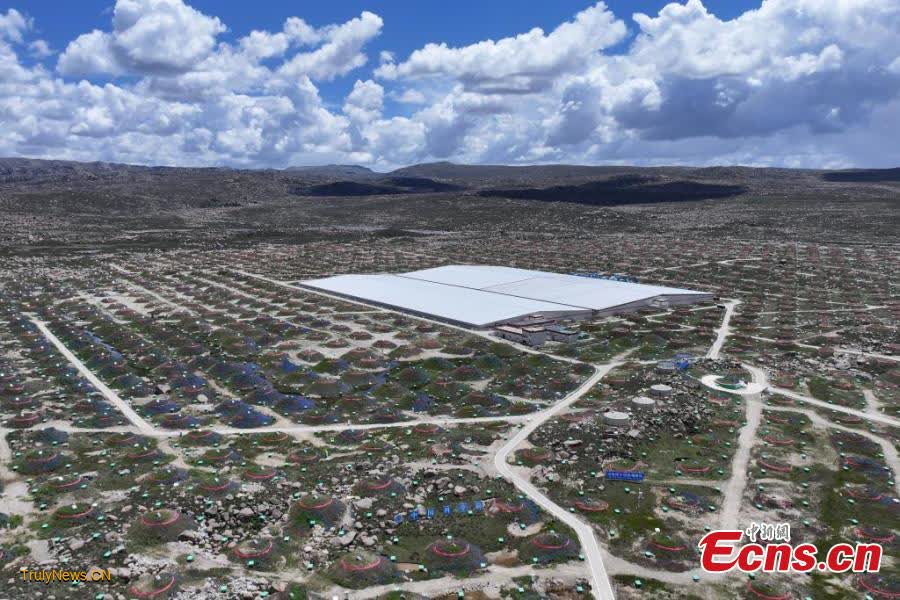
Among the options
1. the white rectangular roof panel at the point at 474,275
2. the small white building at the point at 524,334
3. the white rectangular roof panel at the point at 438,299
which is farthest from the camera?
the white rectangular roof panel at the point at 474,275

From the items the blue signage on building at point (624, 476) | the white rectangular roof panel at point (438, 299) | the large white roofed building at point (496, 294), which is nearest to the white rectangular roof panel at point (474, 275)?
the large white roofed building at point (496, 294)

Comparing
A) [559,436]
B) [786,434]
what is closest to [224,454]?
[559,436]

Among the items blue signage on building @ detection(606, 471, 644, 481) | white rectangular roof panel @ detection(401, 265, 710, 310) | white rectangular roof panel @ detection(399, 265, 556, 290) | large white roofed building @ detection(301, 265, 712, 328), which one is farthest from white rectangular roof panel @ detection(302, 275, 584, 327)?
blue signage on building @ detection(606, 471, 644, 481)

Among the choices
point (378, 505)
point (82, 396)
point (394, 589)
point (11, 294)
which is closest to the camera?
point (394, 589)

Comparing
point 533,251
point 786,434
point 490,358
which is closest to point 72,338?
point 490,358

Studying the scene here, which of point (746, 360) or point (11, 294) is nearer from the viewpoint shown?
point (746, 360)

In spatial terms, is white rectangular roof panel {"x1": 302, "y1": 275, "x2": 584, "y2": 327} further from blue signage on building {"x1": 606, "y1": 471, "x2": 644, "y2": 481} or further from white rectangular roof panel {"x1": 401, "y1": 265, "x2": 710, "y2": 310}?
blue signage on building {"x1": 606, "y1": 471, "x2": 644, "y2": 481}

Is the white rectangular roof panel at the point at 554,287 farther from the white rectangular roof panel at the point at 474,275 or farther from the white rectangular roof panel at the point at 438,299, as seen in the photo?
the white rectangular roof panel at the point at 438,299

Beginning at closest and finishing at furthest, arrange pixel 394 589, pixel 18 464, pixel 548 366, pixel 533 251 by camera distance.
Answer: pixel 394 589, pixel 18 464, pixel 548 366, pixel 533 251

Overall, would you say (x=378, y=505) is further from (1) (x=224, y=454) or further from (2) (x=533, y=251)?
(2) (x=533, y=251)
